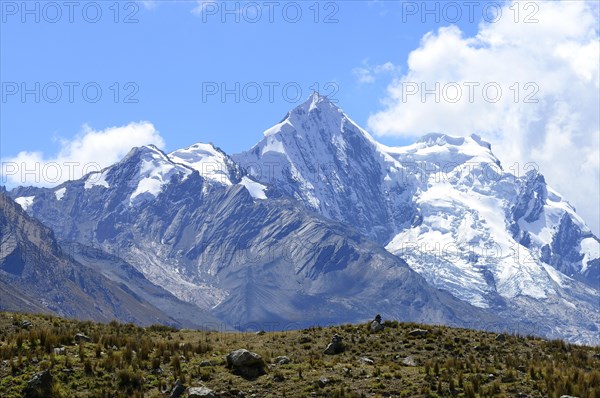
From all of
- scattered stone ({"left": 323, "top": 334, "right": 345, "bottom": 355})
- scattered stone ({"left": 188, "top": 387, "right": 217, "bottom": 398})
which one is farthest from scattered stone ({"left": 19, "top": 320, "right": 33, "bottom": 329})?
scattered stone ({"left": 323, "top": 334, "right": 345, "bottom": 355})

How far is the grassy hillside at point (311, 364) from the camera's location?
45.3 meters

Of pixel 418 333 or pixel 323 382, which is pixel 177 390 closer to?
pixel 323 382

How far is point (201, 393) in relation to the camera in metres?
43.4

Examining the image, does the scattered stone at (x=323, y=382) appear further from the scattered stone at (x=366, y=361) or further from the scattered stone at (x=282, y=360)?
the scattered stone at (x=366, y=361)

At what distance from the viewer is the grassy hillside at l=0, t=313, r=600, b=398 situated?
45.3 m

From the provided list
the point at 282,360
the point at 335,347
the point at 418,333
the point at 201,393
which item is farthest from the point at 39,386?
the point at 418,333

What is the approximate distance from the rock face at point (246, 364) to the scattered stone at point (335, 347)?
22.0 ft

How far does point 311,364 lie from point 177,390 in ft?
27.7

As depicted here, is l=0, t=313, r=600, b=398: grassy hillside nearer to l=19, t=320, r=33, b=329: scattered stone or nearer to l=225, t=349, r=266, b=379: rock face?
l=19, t=320, r=33, b=329: scattered stone

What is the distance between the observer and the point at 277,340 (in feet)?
191

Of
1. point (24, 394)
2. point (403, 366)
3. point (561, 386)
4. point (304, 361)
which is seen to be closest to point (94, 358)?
point (24, 394)

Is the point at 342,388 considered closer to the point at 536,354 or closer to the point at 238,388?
the point at 238,388

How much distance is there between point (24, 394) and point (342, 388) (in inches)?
599

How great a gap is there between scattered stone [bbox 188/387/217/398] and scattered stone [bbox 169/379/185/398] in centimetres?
112
